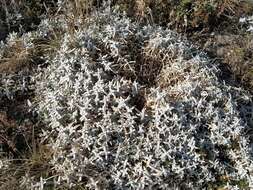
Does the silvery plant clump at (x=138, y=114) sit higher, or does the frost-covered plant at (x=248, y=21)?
the frost-covered plant at (x=248, y=21)

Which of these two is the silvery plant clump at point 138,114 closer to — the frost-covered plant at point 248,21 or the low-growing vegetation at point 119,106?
the low-growing vegetation at point 119,106

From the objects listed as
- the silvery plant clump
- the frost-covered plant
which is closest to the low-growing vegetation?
the silvery plant clump

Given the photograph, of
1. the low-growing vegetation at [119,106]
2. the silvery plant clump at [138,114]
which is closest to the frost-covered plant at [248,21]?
the low-growing vegetation at [119,106]

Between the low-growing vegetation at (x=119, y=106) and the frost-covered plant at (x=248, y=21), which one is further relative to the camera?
the frost-covered plant at (x=248, y=21)

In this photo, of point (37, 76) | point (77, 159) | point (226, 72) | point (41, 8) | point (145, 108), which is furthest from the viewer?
point (41, 8)

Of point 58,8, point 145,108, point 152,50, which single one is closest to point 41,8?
point 58,8

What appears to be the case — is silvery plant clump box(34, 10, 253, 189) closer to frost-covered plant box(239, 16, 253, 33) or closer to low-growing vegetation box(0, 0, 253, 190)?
low-growing vegetation box(0, 0, 253, 190)

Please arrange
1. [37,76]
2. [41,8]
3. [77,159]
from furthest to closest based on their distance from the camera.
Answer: [41,8] → [37,76] → [77,159]

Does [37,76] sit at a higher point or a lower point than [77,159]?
higher

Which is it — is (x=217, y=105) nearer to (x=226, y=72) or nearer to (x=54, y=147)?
(x=226, y=72)
